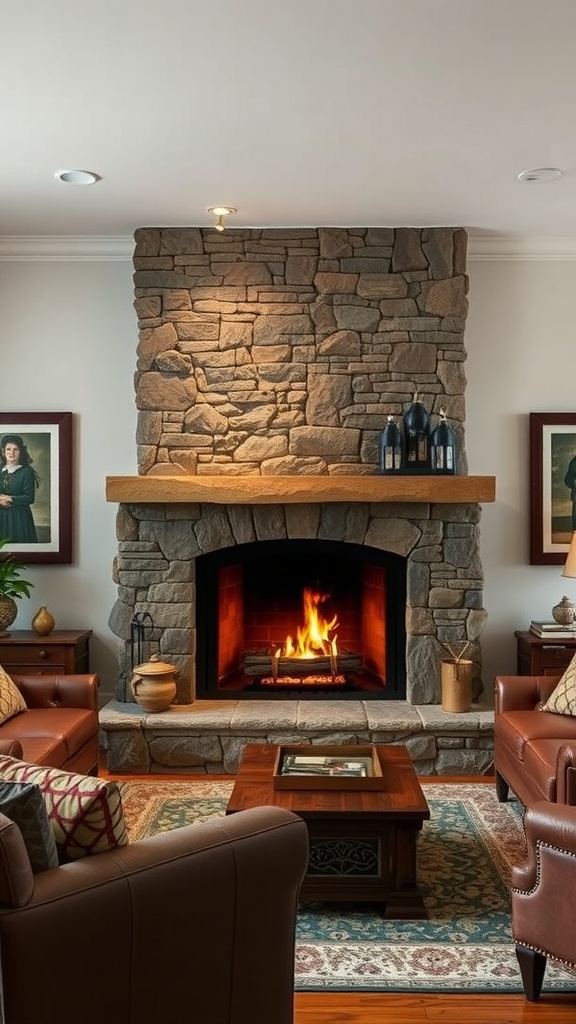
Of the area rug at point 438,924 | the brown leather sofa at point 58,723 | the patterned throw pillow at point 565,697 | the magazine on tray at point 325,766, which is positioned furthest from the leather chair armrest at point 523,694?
the brown leather sofa at point 58,723

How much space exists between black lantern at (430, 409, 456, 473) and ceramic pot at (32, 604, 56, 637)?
2226 mm

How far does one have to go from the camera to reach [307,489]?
16.8 ft

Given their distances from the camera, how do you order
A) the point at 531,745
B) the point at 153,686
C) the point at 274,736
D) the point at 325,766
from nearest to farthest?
the point at 325,766, the point at 531,745, the point at 274,736, the point at 153,686

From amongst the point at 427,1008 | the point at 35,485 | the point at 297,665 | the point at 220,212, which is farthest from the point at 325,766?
the point at 220,212

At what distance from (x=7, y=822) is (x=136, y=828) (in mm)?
2400

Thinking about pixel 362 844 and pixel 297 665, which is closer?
pixel 362 844

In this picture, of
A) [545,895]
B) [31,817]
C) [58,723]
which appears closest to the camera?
[31,817]

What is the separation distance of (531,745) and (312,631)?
202cm

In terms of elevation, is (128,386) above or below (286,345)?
below

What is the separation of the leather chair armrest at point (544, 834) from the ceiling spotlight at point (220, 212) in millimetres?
3380

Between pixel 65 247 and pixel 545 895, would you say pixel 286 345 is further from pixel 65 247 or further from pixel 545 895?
pixel 545 895

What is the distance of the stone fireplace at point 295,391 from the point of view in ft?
17.7

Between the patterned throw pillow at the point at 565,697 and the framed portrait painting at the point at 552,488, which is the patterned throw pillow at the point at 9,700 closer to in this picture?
the patterned throw pillow at the point at 565,697

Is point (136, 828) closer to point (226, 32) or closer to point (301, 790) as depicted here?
point (301, 790)
